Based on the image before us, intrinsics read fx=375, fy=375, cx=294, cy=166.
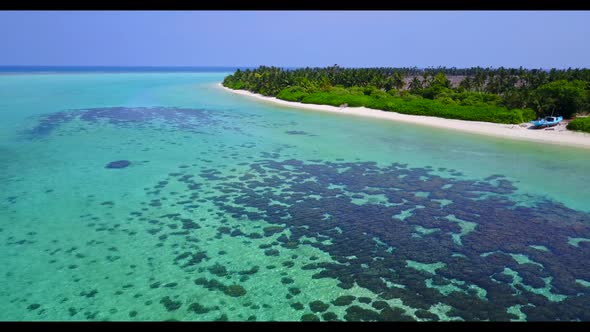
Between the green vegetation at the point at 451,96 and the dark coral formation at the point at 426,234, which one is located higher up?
the green vegetation at the point at 451,96

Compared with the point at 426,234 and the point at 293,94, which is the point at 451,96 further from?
the point at 426,234

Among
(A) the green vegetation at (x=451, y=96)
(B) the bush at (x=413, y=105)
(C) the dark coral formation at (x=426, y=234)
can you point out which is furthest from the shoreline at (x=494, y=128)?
(C) the dark coral formation at (x=426, y=234)

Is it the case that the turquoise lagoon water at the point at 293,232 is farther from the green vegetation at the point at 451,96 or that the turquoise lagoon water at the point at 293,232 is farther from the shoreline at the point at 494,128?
the green vegetation at the point at 451,96

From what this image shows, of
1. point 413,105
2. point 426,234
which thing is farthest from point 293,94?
point 426,234

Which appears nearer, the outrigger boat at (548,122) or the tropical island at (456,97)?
the outrigger boat at (548,122)

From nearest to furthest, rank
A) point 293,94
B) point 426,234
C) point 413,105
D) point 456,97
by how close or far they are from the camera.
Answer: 1. point 426,234
2. point 413,105
3. point 456,97
4. point 293,94

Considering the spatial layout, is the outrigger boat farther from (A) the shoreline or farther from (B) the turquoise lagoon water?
(B) the turquoise lagoon water

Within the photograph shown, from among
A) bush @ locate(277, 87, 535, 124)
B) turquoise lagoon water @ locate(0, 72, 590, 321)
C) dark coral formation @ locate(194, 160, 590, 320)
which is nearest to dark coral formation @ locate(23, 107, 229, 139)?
turquoise lagoon water @ locate(0, 72, 590, 321)

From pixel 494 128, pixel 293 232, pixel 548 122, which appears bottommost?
pixel 293 232
